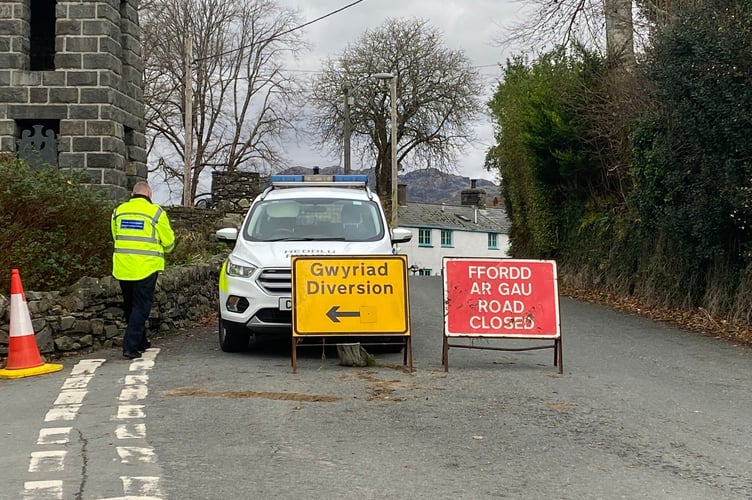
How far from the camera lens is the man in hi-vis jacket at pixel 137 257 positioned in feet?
31.6

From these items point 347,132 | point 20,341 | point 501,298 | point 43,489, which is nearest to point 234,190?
point 347,132

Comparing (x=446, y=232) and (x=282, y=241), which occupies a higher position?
(x=446, y=232)

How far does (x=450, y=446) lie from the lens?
5875 millimetres

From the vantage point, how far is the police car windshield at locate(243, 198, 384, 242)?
1043 cm

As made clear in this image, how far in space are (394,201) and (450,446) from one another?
3131 cm

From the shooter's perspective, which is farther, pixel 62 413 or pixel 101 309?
pixel 101 309

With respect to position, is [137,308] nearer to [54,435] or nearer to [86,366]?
[86,366]

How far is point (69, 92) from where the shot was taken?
16.0m

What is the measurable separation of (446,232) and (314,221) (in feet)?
190

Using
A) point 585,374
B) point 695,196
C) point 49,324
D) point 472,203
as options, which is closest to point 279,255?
point 49,324

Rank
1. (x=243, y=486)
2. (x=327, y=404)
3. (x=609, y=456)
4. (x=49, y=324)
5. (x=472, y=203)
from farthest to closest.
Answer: (x=472, y=203) → (x=49, y=324) → (x=327, y=404) → (x=609, y=456) → (x=243, y=486)

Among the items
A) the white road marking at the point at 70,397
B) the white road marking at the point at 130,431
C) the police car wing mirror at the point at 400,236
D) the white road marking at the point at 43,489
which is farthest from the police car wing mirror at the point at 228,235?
the white road marking at the point at 43,489

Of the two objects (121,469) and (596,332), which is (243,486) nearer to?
(121,469)

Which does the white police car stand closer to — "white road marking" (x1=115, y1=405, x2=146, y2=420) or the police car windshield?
the police car windshield
